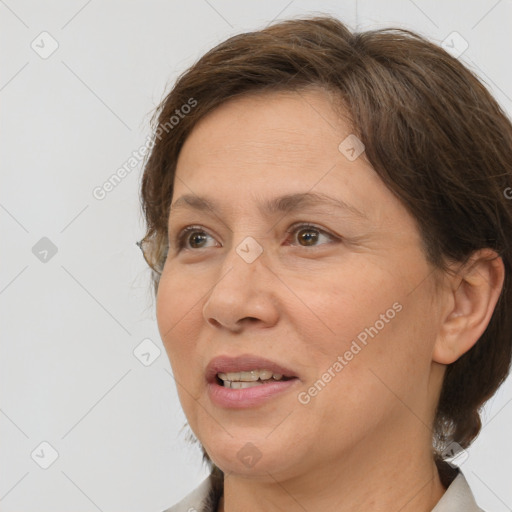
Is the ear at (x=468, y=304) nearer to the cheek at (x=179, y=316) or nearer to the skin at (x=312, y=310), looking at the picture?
the skin at (x=312, y=310)

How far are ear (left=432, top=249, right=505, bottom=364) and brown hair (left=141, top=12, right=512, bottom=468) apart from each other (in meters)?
0.04

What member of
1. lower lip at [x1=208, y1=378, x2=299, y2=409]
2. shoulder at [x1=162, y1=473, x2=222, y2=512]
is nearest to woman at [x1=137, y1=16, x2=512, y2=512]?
lower lip at [x1=208, y1=378, x2=299, y2=409]

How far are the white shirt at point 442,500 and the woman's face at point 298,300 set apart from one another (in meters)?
0.17

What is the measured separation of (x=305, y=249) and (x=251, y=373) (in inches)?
11.0

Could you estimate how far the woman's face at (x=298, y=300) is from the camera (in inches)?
93.0

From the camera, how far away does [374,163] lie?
8.11 feet

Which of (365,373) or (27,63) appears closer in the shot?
(365,373)

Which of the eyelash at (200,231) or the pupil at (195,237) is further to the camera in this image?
the pupil at (195,237)

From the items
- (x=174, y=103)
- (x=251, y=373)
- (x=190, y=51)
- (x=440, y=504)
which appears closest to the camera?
(x=251, y=373)

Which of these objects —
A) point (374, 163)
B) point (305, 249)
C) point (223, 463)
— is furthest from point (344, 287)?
point (223, 463)

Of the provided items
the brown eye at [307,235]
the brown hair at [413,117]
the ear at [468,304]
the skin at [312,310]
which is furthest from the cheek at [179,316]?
the ear at [468,304]

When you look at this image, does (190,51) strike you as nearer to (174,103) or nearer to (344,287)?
(174,103)

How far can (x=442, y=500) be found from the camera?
8.56 feet

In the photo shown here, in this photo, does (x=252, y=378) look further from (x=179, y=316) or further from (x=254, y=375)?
(x=179, y=316)
